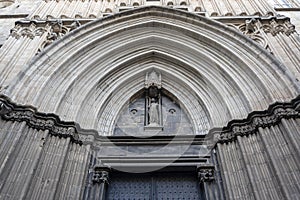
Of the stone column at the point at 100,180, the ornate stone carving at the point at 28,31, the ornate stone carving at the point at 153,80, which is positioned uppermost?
the ornate stone carving at the point at 28,31

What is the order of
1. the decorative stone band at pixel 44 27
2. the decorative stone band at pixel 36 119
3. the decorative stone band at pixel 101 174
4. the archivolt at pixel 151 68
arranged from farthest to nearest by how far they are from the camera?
the decorative stone band at pixel 44 27 → the archivolt at pixel 151 68 → the decorative stone band at pixel 101 174 → the decorative stone band at pixel 36 119

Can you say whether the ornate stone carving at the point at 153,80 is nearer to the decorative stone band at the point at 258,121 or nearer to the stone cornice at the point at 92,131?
the stone cornice at the point at 92,131

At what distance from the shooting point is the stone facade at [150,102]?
6.71 m

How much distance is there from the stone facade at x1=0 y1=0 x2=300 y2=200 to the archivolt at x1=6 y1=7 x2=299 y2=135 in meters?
0.04

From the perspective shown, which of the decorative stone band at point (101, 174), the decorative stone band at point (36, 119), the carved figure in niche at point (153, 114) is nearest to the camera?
the decorative stone band at point (36, 119)

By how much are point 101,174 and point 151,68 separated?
14.5 ft

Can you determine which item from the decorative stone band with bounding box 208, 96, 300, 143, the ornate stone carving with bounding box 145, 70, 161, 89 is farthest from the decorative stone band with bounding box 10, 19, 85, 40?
the decorative stone band with bounding box 208, 96, 300, 143

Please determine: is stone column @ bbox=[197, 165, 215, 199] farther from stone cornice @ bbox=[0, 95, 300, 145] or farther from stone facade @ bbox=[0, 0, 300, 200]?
stone cornice @ bbox=[0, 95, 300, 145]

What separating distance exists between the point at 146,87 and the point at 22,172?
192 inches

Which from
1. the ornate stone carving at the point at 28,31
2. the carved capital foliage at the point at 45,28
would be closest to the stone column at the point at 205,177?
the carved capital foliage at the point at 45,28

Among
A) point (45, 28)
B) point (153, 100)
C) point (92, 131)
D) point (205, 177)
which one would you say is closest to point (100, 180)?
point (92, 131)

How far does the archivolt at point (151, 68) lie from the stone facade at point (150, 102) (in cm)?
4

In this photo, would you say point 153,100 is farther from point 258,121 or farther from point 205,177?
point 258,121

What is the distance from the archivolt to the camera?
8062mm
